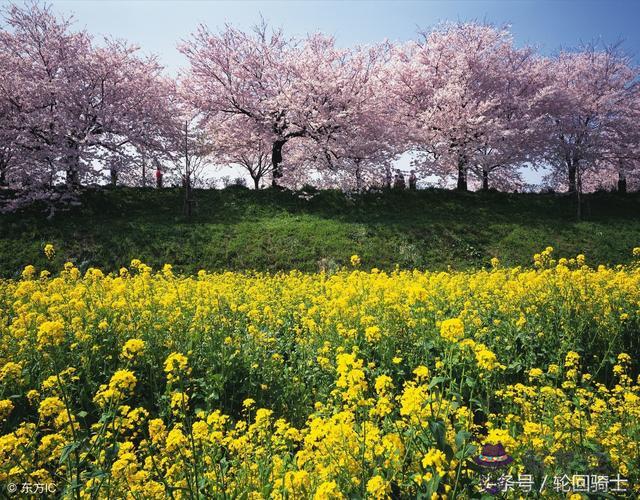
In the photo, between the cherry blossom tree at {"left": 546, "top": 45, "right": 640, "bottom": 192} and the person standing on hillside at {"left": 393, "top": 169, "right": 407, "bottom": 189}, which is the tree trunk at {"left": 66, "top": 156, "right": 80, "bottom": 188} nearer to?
the person standing on hillside at {"left": 393, "top": 169, "right": 407, "bottom": 189}

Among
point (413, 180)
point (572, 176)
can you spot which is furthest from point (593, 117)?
point (413, 180)

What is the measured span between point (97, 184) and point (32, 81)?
19.5ft

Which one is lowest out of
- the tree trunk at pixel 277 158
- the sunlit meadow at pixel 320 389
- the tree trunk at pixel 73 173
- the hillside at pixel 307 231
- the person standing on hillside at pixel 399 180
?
the sunlit meadow at pixel 320 389

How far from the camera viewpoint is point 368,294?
8.33 meters

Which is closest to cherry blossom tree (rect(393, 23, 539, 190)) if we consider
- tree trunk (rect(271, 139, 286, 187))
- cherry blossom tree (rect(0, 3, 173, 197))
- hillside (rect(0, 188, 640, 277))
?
hillside (rect(0, 188, 640, 277))

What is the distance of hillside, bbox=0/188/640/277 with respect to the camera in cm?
1673

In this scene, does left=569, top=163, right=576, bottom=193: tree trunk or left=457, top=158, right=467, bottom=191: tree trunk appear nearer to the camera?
left=457, top=158, right=467, bottom=191: tree trunk

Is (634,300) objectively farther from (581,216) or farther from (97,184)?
(97,184)

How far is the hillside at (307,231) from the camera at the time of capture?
16.7m

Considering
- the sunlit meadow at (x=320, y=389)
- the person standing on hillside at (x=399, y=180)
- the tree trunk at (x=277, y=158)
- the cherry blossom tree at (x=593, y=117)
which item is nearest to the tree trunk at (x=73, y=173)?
the tree trunk at (x=277, y=158)

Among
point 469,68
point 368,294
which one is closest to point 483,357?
point 368,294

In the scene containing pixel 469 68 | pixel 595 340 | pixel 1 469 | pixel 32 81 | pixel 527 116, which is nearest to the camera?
pixel 1 469

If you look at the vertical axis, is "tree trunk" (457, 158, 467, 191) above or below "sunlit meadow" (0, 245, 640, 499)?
above

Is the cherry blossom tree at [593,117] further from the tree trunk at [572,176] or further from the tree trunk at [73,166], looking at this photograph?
the tree trunk at [73,166]
